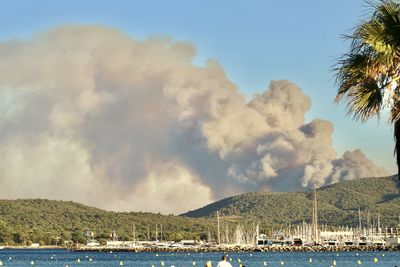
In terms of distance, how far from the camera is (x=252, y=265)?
170m

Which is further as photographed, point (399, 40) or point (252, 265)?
point (252, 265)

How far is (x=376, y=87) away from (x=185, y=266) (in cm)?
14639

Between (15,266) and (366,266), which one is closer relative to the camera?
(366,266)

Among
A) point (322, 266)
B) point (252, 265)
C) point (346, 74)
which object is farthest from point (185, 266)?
point (346, 74)

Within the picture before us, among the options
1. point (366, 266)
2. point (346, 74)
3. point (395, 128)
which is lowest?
point (366, 266)

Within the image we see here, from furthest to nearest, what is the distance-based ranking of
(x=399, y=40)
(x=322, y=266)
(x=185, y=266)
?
(x=185, y=266) → (x=322, y=266) → (x=399, y=40)

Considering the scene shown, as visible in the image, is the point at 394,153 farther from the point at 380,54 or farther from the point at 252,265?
the point at 252,265

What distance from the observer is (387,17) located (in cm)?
2667

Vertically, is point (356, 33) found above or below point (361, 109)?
above

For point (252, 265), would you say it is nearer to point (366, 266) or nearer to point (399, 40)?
point (366, 266)

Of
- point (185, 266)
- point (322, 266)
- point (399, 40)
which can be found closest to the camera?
point (399, 40)

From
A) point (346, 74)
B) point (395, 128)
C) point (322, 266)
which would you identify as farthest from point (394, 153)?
point (322, 266)

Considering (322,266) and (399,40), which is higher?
(399,40)

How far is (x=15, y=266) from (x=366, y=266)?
232ft
